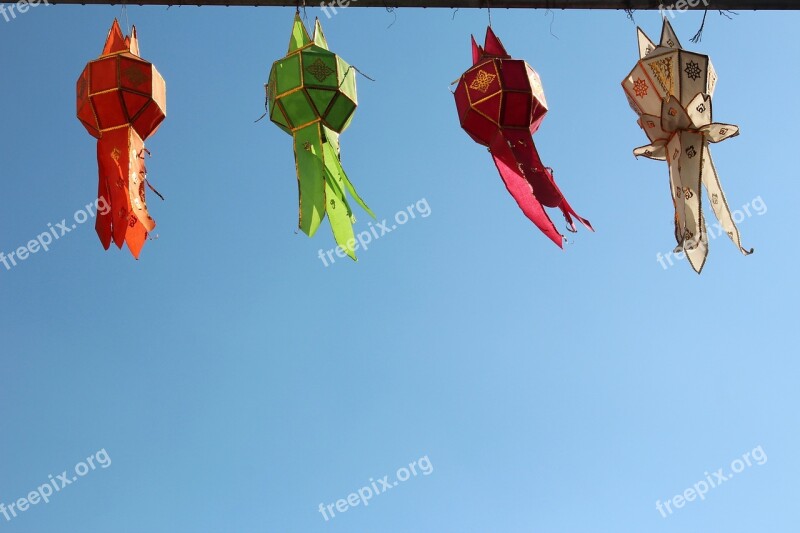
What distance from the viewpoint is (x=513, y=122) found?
526 centimetres

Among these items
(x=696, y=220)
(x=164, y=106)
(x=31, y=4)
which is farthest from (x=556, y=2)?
(x=31, y=4)

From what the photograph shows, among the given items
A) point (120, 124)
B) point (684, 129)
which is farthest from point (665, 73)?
point (120, 124)

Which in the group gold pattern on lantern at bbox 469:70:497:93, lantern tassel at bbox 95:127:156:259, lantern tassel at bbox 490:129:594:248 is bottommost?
lantern tassel at bbox 490:129:594:248

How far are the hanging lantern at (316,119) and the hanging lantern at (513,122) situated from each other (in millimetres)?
625

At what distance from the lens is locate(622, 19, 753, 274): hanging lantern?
521cm

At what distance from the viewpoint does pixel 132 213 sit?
505 cm

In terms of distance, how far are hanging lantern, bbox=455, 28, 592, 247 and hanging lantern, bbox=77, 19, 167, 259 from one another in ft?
5.20

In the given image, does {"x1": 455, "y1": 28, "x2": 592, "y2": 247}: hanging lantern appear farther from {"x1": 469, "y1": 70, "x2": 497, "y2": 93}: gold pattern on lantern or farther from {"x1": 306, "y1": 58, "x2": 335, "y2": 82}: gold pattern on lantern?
{"x1": 306, "y1": 58, "x2": 335, "y2": 82}: gold pattern on lantern

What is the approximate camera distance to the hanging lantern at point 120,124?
507 cm

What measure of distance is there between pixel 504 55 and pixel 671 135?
0.95 metres

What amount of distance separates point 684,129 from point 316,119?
6.07ft

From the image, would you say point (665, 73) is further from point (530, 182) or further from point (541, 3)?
point (530, 182)

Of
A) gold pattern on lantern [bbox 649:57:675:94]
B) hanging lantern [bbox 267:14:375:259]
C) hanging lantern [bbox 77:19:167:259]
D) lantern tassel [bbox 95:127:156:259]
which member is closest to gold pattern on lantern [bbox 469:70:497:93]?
hanging lantern [bbox 267:14:375:259]

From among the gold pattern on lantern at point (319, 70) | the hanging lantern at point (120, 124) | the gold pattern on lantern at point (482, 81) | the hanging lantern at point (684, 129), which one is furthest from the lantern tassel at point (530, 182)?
the hanging lantern at point (120, 124)
